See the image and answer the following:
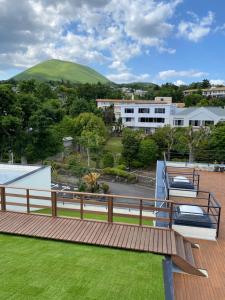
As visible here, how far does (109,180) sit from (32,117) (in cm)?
856

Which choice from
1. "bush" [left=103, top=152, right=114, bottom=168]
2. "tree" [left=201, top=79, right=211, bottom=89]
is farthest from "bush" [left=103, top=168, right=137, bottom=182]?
"tree" [left=201, top=79, right=211, bottom=89]

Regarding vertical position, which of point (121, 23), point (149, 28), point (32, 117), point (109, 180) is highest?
point (121, 23)

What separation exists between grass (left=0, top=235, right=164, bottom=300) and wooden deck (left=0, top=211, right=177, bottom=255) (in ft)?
0.67

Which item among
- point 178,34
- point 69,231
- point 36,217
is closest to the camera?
point 69,231

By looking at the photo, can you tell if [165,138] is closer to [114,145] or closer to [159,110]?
[114,145]

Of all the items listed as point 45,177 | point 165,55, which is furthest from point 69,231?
point 165,55

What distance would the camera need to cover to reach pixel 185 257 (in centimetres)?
557

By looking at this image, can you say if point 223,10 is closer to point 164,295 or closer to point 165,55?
point 165,55

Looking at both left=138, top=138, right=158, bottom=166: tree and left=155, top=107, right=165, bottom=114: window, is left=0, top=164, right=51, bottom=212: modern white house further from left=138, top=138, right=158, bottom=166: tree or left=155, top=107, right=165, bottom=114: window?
left=155, top=107, right=165, bottom=114: window

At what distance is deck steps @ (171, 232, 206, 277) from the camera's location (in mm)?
5270

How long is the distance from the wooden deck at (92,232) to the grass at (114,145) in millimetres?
23626

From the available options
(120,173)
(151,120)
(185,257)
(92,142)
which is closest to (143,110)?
(151,120)

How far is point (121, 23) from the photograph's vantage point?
20.5m

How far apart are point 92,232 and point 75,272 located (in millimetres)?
1690
